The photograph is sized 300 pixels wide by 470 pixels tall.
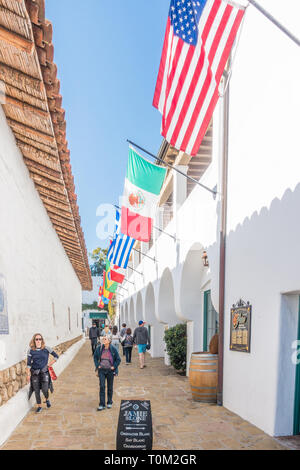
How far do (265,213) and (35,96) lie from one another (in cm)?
354

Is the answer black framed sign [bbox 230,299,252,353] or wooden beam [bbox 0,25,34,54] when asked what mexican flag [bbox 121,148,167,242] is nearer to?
black framed sign [bbox 230,299,252,353]

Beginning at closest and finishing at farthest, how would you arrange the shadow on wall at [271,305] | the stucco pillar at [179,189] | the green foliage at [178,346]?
the shadow on wall at [271,305] → the green foliage at [178,346] → the stucco pillar at [179,189]

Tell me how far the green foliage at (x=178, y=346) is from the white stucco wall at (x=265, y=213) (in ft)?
12.1

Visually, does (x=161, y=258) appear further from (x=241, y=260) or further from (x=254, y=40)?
(x=254, y=40)

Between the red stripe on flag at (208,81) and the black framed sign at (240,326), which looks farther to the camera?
the black framed sign at (240,326)

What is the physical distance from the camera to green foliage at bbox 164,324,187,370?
33.6ft

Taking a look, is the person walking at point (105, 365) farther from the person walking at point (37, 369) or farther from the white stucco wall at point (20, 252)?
the white stucco wall at point (20, 252)

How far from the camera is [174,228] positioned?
11008 mm

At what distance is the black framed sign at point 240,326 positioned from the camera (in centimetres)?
575

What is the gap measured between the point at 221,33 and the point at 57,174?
12.4ft

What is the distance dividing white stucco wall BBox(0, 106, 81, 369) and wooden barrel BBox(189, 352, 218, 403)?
321 cm

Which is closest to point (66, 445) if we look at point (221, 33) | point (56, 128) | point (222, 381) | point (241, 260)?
point (222, 381)

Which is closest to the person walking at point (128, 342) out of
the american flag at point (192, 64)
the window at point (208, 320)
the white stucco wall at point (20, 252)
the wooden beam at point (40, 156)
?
the white stucco wall at point (20, 252)
